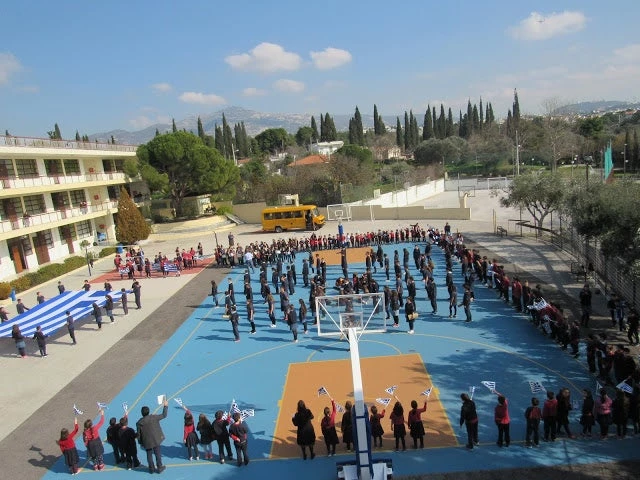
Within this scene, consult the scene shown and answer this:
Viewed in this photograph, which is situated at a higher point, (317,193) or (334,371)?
(317,193)

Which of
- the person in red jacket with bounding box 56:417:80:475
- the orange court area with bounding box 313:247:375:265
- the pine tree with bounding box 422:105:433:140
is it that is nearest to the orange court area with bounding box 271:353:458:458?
the person in red jacket with bounding box 56:417:80:475

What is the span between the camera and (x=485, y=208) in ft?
150

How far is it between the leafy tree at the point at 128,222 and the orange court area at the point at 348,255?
594 inches

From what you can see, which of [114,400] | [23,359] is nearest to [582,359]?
[114,400]

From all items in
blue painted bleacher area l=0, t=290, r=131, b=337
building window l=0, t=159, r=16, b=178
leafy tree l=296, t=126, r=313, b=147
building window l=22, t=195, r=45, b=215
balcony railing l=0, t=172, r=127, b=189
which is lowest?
blue painted bleacher area l=0, t=290, r=131, b=337

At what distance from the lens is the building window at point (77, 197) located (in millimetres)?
38312

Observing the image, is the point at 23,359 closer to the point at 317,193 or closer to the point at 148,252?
the point at 148,252

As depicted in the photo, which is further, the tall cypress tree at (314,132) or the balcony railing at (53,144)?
the tall cypress tree at (314,132)

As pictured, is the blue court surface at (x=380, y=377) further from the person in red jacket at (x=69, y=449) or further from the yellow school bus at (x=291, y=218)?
the yellow school bus at (x=291, y=218)

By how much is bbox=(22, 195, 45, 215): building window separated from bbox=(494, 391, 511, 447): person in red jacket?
1305 inches

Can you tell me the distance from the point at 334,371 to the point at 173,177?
36.5 meters

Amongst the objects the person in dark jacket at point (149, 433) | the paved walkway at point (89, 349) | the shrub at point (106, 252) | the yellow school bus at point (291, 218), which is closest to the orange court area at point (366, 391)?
the person in dark jacket at point (149, 433)

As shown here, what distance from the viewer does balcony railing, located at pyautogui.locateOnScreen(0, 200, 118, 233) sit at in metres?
29.2

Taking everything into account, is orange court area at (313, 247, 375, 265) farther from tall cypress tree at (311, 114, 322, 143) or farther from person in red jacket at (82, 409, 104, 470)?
tall cypress tree at (311, 114, 322, 143)
